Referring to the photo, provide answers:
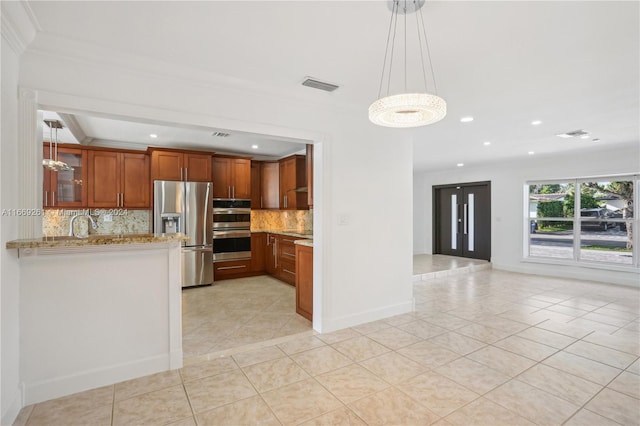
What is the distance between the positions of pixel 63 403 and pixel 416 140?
5146 mm

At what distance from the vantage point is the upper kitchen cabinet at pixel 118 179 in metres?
5.20

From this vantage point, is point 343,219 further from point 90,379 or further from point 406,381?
point 90,379

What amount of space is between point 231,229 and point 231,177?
98cm

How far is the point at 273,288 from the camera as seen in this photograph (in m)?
5.49

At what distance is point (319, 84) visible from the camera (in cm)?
300

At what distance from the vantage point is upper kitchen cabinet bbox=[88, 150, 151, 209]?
5199mm

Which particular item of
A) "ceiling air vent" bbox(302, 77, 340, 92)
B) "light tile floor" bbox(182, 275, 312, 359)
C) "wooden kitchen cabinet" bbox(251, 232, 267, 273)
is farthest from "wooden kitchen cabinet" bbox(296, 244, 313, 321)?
"wooden kitchen cabinet" bbox(251, 232, 267, 273)

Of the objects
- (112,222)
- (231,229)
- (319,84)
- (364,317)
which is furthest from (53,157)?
(364,317)

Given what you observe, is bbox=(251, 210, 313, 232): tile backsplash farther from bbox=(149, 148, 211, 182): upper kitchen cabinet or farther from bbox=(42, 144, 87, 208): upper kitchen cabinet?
bbox=(42, 144, 87, 208): upper kitchen cabinet

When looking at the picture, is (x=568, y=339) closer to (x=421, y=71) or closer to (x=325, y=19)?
(x=421, y=71)

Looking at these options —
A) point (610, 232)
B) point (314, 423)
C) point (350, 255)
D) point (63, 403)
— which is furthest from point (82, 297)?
point (610, 232)

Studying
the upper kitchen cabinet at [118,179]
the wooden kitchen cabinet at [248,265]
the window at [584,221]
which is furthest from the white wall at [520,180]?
the upper kitchen cabinet at [118,179]

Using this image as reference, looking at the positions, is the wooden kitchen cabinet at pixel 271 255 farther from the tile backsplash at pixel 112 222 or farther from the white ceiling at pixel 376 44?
the white ceiling at pixel 376 44

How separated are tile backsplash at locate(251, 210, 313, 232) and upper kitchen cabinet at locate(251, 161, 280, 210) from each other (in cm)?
33
